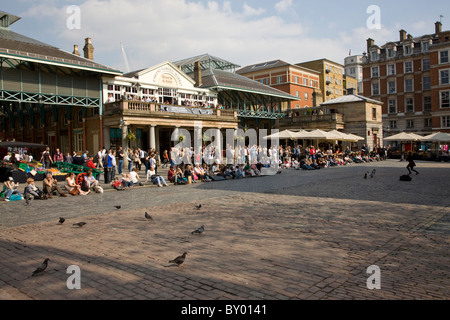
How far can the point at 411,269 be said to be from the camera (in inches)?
205

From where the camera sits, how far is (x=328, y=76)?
243 ft

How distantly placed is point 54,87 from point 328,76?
5801 centimetres

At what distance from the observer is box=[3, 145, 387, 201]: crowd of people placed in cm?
1498

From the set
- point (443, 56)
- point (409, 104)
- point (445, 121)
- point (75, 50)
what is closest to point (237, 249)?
point (75, 50)

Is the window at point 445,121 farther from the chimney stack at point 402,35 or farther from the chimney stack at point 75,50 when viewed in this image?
the chimney stack at point 75,50

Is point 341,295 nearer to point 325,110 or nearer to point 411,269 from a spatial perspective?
point 411,269

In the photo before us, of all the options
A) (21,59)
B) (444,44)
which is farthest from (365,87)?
(21,59)

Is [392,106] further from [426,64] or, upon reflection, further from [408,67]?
[426,64]

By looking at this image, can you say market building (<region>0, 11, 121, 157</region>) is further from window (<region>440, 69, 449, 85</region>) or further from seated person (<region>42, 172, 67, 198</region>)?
window (<region>440, 69, 449, 85</region>)

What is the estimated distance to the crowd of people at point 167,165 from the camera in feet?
49.2

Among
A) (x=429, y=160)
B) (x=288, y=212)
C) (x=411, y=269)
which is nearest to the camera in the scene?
(x=411, y=269)

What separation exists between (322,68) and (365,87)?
30.8ft

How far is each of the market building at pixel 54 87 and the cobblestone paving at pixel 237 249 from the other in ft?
65.3
